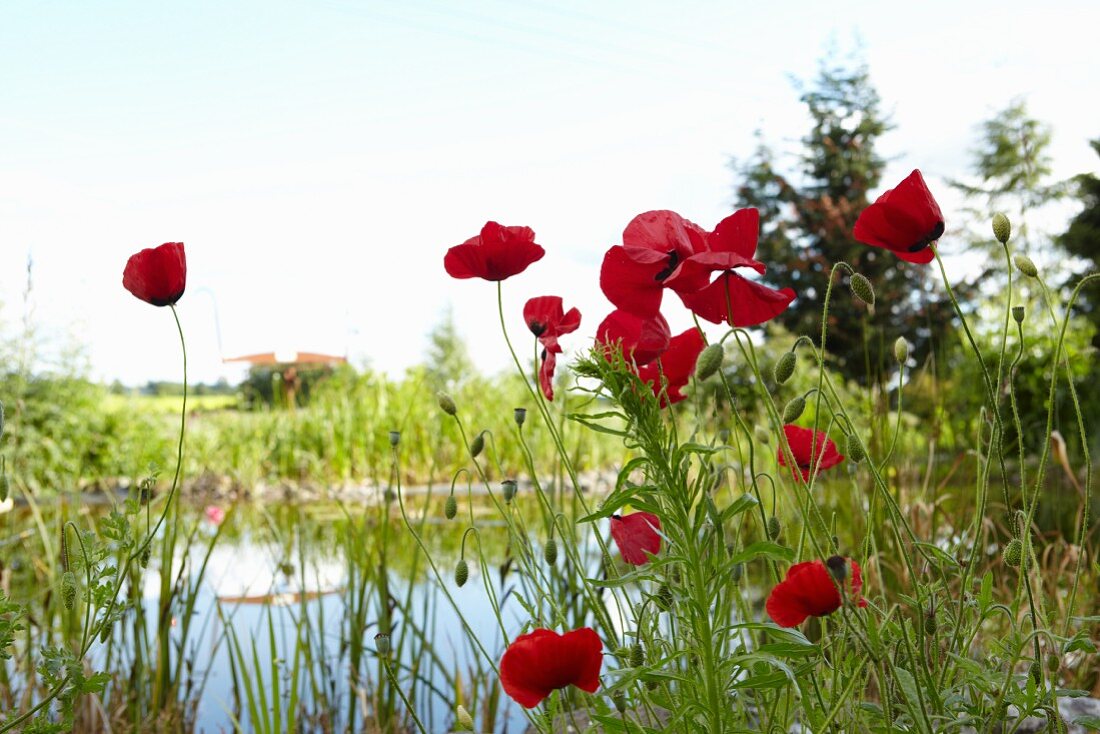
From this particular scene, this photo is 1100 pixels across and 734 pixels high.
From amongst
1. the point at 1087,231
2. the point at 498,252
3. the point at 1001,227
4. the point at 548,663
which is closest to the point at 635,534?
the point at 548,663

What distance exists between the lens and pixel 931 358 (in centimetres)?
219

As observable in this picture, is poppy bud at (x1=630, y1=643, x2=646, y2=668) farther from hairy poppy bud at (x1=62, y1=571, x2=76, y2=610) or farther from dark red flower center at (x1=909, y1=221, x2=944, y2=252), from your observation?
hairy poppy bud at (x1=62, y1=571, x2=76, y2=610)

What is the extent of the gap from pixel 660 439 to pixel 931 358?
1.59m

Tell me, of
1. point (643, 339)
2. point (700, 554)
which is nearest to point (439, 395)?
point (643, 339)

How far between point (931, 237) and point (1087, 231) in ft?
38.6

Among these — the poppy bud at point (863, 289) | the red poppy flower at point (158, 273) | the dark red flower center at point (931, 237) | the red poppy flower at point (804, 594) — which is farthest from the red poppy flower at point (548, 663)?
the red poppy flower at point (158, 273)

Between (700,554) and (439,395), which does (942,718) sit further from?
(439,395)

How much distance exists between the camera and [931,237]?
3.15 feet

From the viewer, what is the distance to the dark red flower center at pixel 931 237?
3.13 feet

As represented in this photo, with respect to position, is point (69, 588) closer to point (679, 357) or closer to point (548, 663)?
point (548, 663)

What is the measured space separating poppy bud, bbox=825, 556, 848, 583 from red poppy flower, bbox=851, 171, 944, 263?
0.35m

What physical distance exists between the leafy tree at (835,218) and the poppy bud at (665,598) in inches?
466

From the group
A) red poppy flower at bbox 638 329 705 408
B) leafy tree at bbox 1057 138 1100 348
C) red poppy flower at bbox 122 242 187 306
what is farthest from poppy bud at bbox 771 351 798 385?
leafy tree at bbox 1057 138 1100 348

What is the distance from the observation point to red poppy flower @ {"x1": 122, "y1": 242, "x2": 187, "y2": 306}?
3.72 ft
